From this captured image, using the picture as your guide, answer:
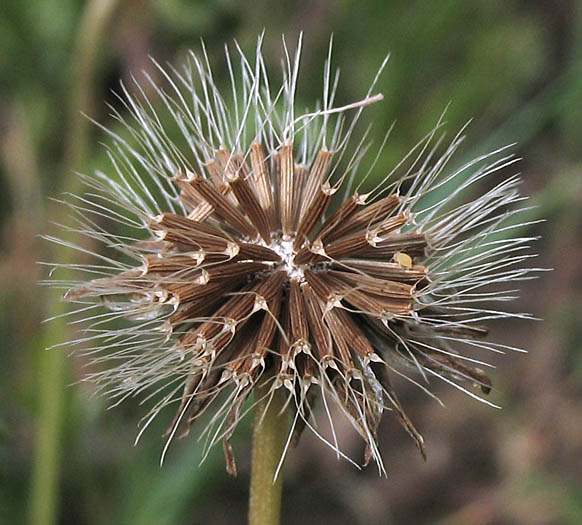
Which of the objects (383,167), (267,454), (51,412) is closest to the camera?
(267,454)

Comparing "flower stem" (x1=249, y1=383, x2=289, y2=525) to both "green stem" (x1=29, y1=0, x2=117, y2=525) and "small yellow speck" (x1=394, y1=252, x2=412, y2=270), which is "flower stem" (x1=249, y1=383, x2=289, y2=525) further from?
"green stem" (x1=29, y1=0, x2=117, y2=525)

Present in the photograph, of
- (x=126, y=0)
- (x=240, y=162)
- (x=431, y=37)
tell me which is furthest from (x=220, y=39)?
(x=240, y=162)

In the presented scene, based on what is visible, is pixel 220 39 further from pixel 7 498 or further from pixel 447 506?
pixel 447 506

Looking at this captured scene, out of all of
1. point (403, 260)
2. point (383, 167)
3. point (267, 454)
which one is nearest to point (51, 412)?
point (267, 454)

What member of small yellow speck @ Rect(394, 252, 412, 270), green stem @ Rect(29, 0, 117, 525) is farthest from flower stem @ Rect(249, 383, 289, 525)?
green stem @ Rect(29, 0, 117, 525)

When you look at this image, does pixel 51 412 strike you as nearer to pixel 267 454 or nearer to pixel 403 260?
pixel 267 454

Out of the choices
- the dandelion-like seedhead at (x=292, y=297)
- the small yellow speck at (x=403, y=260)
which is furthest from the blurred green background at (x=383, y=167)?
the small yellow speck at (x=403, y=260)

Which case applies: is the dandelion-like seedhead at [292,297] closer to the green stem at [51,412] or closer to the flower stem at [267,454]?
the flower stem at [267,454]
